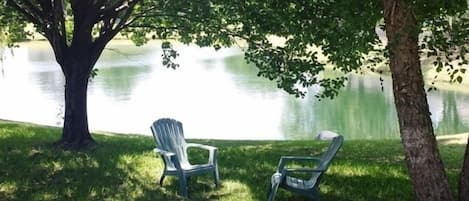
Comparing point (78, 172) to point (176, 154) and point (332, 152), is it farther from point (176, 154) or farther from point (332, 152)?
point (332, 152)

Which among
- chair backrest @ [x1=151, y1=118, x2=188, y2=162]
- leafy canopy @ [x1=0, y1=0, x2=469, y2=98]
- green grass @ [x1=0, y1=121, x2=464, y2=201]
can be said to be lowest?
green grass @ [x1=0, y1=121, x2=464, y2=201]

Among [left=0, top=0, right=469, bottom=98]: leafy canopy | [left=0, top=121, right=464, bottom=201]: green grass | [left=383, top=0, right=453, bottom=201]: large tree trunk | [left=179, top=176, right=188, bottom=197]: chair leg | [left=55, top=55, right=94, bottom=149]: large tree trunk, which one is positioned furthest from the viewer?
[left=55, top=55, right=94, bottom=149]: large tree trunk

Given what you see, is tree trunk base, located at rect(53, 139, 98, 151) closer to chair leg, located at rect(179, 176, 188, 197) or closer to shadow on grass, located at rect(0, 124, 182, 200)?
shadow on grass, located at rect(0, 124, 182, 200)

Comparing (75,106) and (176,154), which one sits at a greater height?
(75,106)

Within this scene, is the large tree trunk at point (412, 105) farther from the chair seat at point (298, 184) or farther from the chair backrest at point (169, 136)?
the chair backrest at point (169, 136)

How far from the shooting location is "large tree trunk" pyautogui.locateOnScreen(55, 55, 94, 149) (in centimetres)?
847

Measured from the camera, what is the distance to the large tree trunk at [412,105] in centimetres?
434

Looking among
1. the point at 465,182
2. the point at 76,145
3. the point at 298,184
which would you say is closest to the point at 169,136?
the point at 298,184

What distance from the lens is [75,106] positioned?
8.51m

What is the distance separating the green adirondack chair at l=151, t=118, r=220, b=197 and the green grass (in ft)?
0.64

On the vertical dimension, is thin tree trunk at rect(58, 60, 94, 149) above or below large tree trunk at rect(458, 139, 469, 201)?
above

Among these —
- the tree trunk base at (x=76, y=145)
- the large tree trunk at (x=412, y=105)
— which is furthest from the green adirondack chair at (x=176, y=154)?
the tree trunk base at (x=76, y=145)

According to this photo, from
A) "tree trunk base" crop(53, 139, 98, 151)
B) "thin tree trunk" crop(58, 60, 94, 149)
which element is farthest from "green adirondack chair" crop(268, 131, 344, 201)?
"thin tree trunk" crop(58, 60, 94, 149)

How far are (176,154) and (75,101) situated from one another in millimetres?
2858
